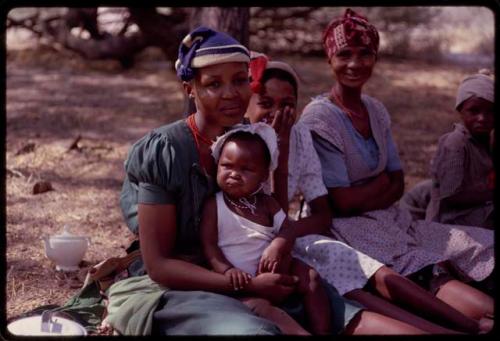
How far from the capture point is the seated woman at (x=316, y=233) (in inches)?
119

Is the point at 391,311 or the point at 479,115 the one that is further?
the point at 479,115

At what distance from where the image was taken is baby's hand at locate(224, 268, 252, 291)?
276 centimetres

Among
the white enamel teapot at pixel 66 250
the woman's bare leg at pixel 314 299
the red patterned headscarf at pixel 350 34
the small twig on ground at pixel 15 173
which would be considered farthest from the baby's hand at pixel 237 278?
the small twig on ground at pixel 15 173

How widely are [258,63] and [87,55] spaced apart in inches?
268

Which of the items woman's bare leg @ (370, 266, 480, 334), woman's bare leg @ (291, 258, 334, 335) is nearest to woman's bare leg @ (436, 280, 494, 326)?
woman's bare leg @ (370, 266, 480, 334)

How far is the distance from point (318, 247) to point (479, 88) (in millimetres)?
1353

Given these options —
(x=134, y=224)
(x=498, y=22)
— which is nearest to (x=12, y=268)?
(x=134, y=224)

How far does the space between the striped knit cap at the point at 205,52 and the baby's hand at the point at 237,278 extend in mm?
790

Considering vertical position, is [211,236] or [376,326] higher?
[211,236]

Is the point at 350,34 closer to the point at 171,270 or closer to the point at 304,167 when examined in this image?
the point at 304,167

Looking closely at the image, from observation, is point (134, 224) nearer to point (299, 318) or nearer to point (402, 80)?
point (299, 318)

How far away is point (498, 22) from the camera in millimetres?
2949

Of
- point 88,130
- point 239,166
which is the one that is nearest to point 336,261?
point 239,166

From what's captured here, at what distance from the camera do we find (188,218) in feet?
9.47
